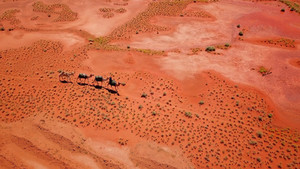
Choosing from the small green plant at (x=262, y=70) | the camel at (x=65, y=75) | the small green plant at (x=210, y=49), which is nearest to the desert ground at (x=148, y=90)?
the small green plant at (x=262, y=70)

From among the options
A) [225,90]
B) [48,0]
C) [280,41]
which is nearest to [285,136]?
[225,90]

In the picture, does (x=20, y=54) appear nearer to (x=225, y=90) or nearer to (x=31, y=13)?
(x=31, y=13)

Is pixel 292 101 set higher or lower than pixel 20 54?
lower

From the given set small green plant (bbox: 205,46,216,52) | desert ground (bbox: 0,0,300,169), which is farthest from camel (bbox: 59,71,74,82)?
small green plant (bbox: 205,46,216,52)

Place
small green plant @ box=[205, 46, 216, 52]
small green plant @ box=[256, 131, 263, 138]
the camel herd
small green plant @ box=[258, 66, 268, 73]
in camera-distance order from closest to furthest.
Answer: small green plant @ box=[256, 131, 263, 138], the camel herd, small green plant @ box=[258, 66, 268, 73], small green plant @ box=[205, 46, 216, 52]

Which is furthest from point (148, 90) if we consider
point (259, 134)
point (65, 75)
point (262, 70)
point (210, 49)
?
point (262, 70)

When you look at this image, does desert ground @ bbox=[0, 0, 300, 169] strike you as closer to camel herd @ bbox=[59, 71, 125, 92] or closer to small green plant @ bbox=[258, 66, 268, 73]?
small green plant @ bbox=[258, 66, 268, 73]

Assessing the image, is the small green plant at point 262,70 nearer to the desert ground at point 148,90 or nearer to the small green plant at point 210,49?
the desert ground at point 148,90

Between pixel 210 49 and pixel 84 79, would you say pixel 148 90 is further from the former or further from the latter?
pixel 210 49
